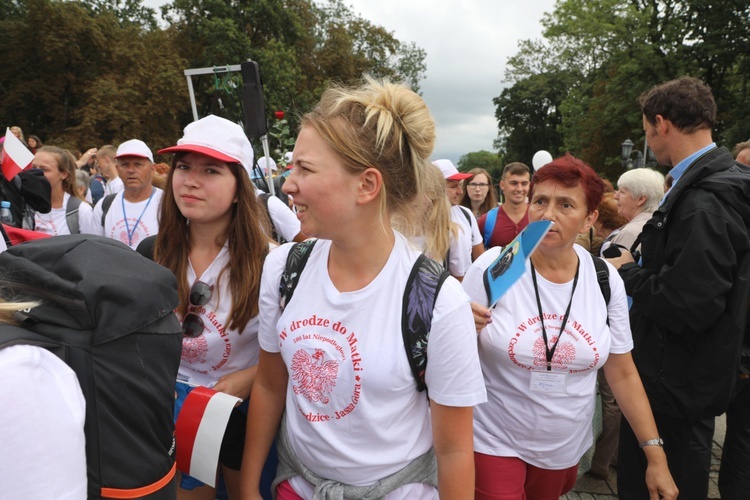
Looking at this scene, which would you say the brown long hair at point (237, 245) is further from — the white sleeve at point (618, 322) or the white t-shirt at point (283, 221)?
the white sleeve at point (618, 322)

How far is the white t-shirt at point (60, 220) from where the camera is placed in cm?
513

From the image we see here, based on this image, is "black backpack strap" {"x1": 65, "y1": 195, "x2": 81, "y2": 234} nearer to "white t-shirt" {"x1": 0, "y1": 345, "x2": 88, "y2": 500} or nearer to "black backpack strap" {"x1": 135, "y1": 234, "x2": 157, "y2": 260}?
"black backpack strap" {"x1": 135, "y1": 234, "x2": 157, "y2": 260}

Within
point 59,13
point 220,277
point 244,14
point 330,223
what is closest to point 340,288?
point 330,223

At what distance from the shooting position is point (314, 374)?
157 cm

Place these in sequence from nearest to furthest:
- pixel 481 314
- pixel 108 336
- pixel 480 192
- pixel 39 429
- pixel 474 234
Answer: pixel 39 429, pixel 108 336, pixel 481 314, pixel 474 234, pixel 480 192

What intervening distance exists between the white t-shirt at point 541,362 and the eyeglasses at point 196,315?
1.10 m

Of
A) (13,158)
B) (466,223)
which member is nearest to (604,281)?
(466,223)

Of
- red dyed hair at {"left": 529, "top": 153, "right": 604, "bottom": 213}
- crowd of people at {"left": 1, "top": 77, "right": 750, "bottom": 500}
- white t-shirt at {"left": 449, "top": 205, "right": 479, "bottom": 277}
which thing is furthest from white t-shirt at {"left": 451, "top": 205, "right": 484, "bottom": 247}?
red dyed hair at {"left": 529, "top": 153, "right": 604, "bottom": 213}

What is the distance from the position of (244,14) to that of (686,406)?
31656 millimetres

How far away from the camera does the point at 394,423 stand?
156cm

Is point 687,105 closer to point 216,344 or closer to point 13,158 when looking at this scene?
point 216,344

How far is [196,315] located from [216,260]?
25cm

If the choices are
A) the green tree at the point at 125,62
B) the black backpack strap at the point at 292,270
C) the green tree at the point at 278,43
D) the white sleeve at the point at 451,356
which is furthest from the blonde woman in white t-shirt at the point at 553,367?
the green tree at the point at 278,43

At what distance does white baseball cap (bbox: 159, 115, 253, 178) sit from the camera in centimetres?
217
